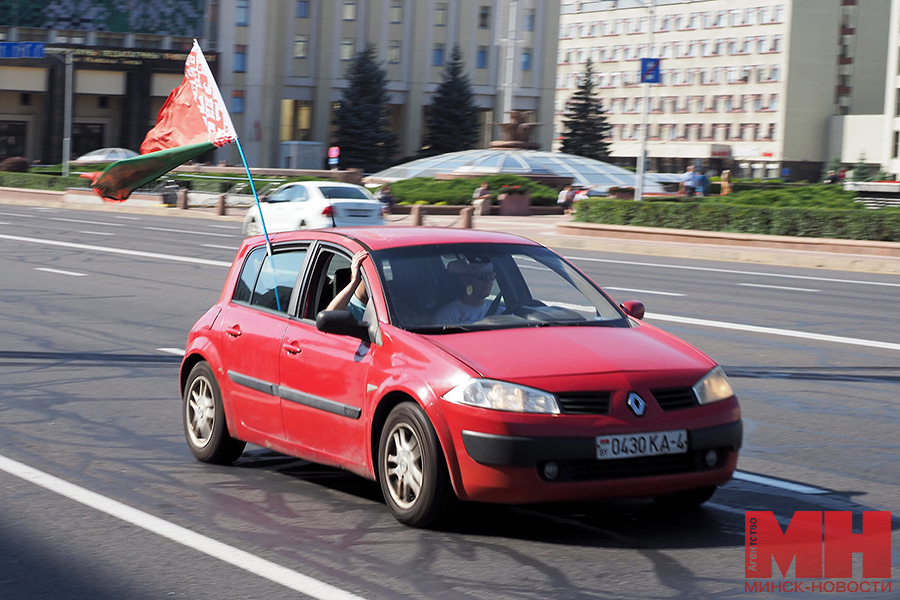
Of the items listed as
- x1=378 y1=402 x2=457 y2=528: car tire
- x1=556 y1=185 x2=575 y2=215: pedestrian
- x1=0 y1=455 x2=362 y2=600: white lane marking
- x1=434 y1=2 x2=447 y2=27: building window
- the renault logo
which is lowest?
x1=0 y1=455 x2=362 y2=600: white lane marking

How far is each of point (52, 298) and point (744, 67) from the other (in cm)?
10479

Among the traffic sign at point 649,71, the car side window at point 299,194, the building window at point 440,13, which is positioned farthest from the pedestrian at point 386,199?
the building window at point 440,13

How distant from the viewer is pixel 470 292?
634 centimetres

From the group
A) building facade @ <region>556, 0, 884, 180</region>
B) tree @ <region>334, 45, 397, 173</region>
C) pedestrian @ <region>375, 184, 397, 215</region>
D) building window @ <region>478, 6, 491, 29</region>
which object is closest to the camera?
pedestrian @ <region>375, 184, 397, 215</region>

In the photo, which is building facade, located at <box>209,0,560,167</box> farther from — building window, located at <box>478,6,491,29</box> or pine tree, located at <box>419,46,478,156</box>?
pine tree, located at <box>419,46,478,156</box>

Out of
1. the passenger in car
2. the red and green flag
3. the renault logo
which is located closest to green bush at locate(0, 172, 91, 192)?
the red and green flag

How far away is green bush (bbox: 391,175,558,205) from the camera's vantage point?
48.8 metres

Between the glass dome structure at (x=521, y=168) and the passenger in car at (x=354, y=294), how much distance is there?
50884 millimetres

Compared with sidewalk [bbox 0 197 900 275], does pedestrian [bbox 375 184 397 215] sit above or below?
above

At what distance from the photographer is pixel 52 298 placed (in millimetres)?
16156

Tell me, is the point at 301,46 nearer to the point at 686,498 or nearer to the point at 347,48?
the point at 347,48

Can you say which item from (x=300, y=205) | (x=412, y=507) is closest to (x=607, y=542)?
(x=412, y=507)

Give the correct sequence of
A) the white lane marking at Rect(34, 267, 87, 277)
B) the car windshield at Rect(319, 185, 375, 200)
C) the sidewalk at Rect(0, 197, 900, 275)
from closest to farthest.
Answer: the white lane marking at Rect(34, 267, 87, 277) → the sidewalk at Rect(0, 197, 900, 275) → the car windshield at Rect(319, 185, 375, 200)

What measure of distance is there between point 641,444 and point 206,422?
287 cm
